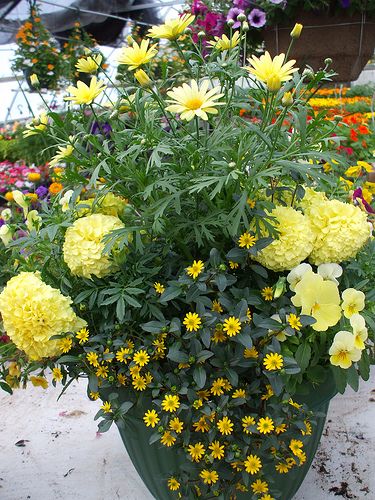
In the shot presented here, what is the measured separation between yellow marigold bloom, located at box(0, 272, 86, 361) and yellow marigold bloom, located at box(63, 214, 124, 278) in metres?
0.08

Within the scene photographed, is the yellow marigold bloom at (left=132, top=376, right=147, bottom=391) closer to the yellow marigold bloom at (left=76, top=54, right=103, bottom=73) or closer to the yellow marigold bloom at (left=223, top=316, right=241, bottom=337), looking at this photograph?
the yellow marigold bloom at (left=223, top=316, right=241, bottom=337)

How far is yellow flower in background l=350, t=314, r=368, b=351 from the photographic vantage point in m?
1.11

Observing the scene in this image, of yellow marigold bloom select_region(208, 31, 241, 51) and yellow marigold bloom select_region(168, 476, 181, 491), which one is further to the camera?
yellow marigold bloom select_region(208, 31, 241, 51)

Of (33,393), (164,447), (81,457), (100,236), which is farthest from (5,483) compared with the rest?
(100,236)

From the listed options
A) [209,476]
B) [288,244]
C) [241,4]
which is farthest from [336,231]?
[241,4]

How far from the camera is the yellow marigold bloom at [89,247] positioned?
3.92ft

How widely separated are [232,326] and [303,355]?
6.2 inches

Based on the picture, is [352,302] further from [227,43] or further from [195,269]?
[227,43]

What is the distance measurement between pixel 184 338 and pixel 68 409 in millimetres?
1173

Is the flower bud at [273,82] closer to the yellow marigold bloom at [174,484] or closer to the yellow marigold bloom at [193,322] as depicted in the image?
the yellow marigold bloom at [193,322]

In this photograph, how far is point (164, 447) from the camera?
1.30 metres

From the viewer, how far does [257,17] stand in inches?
99.2

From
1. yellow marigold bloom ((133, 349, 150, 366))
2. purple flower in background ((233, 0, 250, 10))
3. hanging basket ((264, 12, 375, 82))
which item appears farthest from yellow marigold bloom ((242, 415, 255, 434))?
hanging basket ((264, 12, 375, 82))

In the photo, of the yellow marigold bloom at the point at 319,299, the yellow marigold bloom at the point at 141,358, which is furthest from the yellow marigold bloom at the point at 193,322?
the yellow marigold bloom at the point at 319,299
